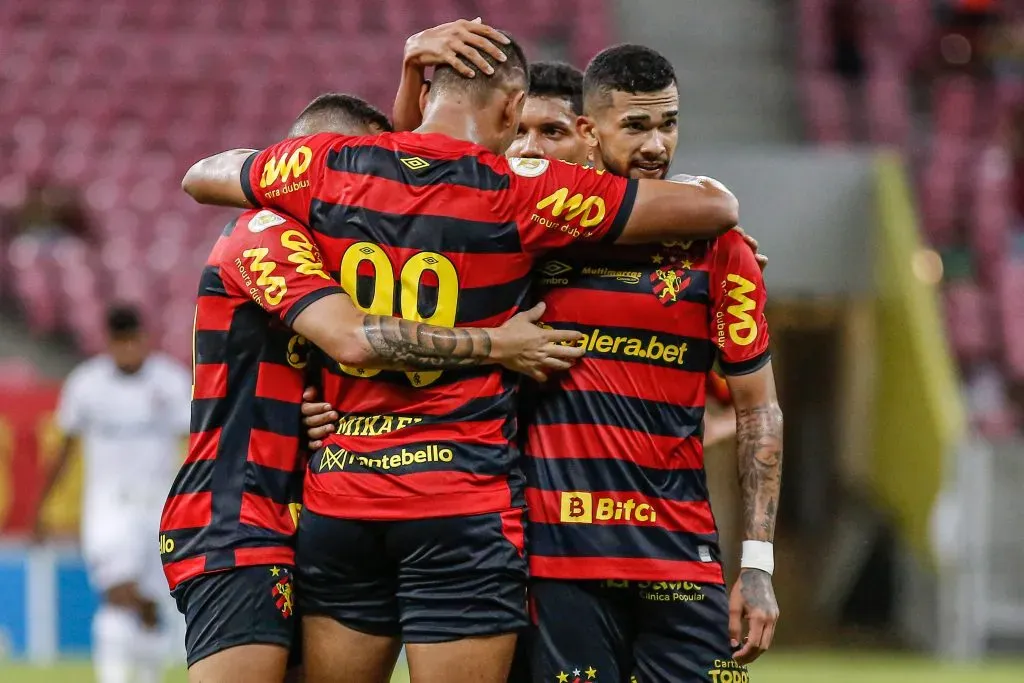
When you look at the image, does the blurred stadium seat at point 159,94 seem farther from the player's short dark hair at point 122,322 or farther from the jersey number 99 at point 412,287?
the jersey number 99 at point 412,287

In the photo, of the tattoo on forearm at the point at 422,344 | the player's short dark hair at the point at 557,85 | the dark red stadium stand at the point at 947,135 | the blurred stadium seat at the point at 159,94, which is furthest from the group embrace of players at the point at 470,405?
the dark red stadium stand at the point at 947,135

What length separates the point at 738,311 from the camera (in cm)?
399

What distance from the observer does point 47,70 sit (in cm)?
1496

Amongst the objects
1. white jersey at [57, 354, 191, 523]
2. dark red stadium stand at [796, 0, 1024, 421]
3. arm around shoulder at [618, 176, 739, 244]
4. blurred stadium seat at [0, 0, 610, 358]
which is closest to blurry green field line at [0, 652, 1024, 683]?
white jersey at [57, 354, 191, 523]

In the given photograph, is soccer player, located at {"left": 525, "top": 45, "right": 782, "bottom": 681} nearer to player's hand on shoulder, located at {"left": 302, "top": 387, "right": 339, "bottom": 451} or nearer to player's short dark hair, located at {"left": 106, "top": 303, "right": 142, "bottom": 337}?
player's hand on shoulder, located at {"left": 302, "top": 387, "right": 339, "bottom": 451}

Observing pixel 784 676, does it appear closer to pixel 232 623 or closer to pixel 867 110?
pixel 232 623

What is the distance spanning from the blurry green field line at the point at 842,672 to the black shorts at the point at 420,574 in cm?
514

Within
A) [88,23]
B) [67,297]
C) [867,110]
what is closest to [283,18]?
[88,23]

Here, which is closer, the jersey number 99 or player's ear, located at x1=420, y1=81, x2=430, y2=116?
the jersey number 99

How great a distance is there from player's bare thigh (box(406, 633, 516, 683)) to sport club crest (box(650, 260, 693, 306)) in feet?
3.10

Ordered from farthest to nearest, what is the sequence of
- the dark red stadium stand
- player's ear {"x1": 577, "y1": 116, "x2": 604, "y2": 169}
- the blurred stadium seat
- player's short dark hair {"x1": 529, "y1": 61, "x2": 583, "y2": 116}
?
1. the dark red stadium stand
2. the blurred stadium seat
3. player's short dark hair {"x1": 529, "y1": 61, "x2": 583, "y2": 116}
4. player's ear {"x1": 577, "y1": 116, "x2": 604, "y2": 169}

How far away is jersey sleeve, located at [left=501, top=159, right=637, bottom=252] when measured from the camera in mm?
3742

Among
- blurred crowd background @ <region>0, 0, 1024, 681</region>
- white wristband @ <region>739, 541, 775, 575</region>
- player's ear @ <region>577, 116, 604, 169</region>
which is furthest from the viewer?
blurred crowd background @ <region>0, 0, 1024, 681</region>

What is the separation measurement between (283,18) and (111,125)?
2472 millimetres
